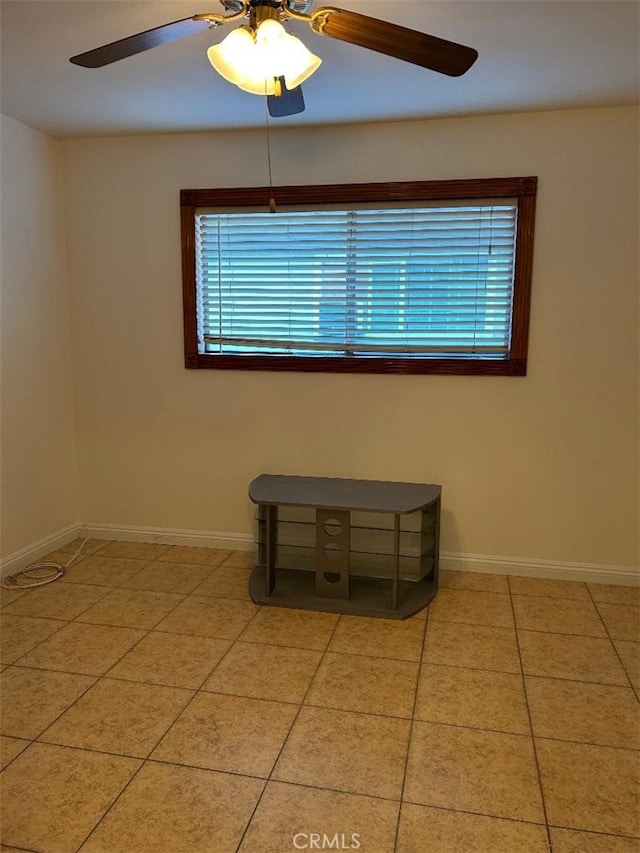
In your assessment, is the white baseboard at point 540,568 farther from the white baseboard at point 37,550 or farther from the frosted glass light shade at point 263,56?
the frosted glass light shade at point 263,56

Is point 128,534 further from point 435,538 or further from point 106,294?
point 435,538

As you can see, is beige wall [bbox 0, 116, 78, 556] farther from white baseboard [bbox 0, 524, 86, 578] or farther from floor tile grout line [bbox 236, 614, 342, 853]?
floor tile grout line [bbox 236, 614, 342, 853]

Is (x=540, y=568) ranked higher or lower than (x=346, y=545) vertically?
lower

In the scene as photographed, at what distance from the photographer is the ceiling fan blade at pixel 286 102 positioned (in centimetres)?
204

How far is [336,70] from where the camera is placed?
2.43 meters

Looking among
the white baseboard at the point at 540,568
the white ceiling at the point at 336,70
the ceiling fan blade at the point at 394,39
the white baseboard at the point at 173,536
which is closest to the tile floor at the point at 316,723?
the white baseboard at the point at 540,568

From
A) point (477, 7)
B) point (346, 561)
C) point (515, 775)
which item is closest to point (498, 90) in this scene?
point (477, 7)

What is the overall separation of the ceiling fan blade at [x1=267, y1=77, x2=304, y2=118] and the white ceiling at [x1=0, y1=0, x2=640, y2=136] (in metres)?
0.23

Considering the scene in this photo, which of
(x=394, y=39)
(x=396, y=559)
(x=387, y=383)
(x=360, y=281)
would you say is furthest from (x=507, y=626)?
(x=394, y=39)

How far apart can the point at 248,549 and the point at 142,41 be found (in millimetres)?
2695

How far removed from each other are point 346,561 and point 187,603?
2.70ft

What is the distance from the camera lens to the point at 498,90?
104 inches

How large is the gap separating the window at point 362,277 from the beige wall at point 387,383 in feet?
0.28

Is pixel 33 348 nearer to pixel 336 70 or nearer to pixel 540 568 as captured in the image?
pixel 336 70
